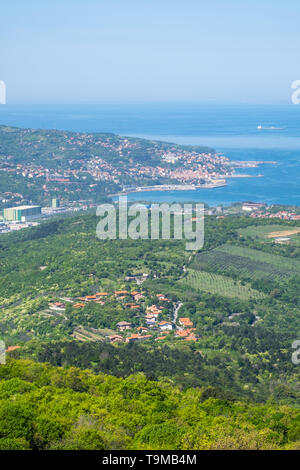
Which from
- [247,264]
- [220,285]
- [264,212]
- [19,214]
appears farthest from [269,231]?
[19,214]

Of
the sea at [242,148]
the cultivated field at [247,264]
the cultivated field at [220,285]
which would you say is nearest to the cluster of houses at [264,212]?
the sea at [242,148]

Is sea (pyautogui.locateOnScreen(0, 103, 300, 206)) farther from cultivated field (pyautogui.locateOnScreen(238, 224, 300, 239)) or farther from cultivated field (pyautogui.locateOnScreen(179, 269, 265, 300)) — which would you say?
cultivated field (pyautogui.locateOnScreen(179, 269, 265, 300))

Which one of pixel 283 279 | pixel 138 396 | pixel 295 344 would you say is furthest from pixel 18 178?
pixel 138 396

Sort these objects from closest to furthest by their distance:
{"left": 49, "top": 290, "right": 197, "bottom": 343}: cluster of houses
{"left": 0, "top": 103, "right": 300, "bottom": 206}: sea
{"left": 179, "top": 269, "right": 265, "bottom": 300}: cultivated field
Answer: {"left": 49, "top": 290, "right": 197, "bottom": 343}: cluster of houses < {"left": 179, "top": 269, "right": 265, "bottom": 300}: cultivated field < {"left": 0, "top": 103, "right": 300, "bottom": 206}: sea

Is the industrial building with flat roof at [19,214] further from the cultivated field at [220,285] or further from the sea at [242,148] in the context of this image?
the cultivated field at [220,285]

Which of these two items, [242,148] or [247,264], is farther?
[242,148]

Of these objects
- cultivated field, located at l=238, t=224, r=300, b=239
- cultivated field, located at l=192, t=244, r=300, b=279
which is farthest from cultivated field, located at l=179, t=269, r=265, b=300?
cultivated field, located at l=238, t=224, r=300, b=239

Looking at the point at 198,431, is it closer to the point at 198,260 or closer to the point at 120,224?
the point at 198,260

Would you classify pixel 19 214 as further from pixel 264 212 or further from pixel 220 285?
pixel 220 285
